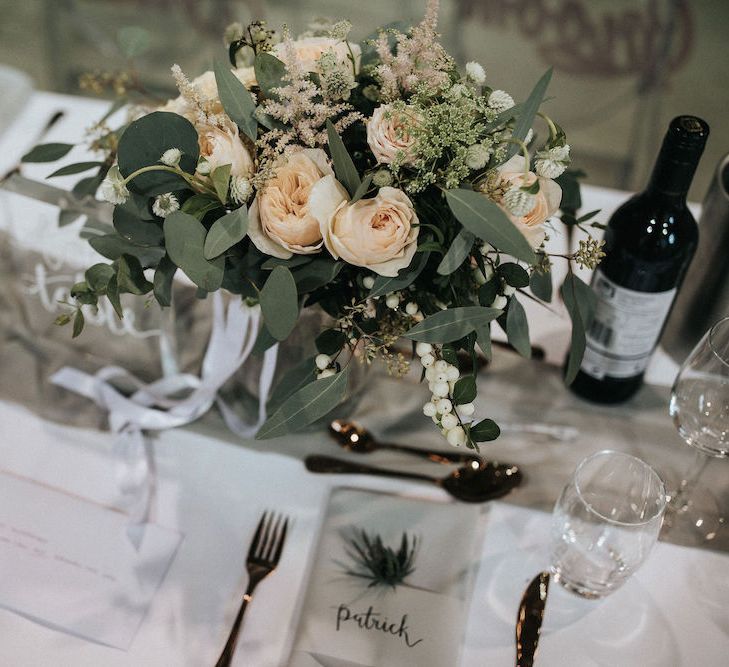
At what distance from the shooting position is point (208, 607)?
824 millimetres

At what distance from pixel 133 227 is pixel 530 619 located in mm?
600

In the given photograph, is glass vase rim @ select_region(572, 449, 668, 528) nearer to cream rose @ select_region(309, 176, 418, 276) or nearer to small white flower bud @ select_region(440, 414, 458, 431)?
small white flower bud @ select_region(440, 414, 458, 431)

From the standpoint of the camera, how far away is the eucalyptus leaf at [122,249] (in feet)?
2.50

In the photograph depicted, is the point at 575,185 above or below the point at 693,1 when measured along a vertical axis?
above

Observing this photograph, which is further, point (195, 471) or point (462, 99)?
point (195, 471)

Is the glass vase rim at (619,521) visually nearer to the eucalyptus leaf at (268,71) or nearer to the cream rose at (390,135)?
the cream rose at (390,135)

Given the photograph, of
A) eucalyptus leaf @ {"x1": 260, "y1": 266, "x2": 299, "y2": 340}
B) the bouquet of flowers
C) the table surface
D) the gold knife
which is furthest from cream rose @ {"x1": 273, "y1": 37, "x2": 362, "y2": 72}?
the gold knife

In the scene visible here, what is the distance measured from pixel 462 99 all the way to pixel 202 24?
1.86 m

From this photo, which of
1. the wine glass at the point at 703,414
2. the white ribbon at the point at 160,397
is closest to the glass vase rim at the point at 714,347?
the wine glass at the point at 703,414

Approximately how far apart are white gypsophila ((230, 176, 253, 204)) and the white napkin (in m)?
0.42

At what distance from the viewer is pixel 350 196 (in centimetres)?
68

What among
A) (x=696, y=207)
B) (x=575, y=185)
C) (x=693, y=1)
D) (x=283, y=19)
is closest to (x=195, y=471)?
(x=575, y=185)

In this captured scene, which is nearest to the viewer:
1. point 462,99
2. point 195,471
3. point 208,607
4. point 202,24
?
point 462,99

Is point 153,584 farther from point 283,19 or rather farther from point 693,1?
point 693,1
